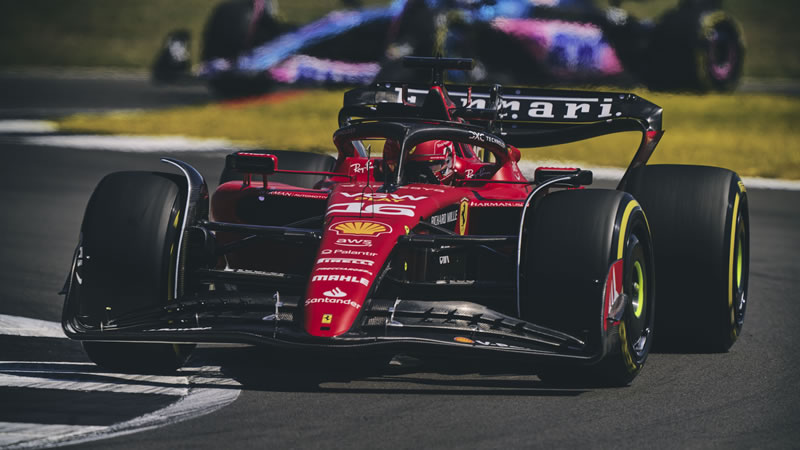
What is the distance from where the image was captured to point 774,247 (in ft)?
36.2

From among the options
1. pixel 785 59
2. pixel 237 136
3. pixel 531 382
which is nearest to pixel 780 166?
pixel 237 136

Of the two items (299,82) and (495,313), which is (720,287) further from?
(299,82)

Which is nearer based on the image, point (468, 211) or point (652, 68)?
point (468, 211)

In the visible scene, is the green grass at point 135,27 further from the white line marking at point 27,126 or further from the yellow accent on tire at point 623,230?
the yellow accent on tire at point 623,230

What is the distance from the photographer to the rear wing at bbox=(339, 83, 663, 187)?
834 cm

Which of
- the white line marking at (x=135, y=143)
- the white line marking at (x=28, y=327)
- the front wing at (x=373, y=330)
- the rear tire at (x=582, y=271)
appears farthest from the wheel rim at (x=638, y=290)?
the white line marking at (x=135, y=143)

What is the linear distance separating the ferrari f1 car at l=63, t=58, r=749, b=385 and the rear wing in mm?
711

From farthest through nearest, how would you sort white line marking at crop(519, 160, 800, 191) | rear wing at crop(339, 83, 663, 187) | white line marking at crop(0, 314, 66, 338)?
white line marking at crop(519, 160, 800, 191) → rear wing at crop(339, 83, 663, 187) → white line marking at crop(0, 314, 66, 338)

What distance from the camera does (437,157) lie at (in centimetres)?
744

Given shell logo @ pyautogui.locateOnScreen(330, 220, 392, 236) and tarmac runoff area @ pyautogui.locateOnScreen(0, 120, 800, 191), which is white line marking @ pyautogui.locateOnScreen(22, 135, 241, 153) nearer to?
tarmac runoff area @ pyautogui.locateOnScreen(0, 120, 800, 191)

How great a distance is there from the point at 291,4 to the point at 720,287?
37978 mm

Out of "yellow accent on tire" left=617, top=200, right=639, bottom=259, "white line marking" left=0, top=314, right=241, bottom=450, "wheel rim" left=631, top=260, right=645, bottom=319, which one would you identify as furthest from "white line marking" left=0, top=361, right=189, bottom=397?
"wheel rim" left=631, top=260, right=645, bottom=319

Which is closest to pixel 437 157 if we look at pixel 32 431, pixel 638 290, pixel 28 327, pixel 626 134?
pixel 638 290

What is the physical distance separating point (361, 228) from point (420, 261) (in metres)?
0.39
